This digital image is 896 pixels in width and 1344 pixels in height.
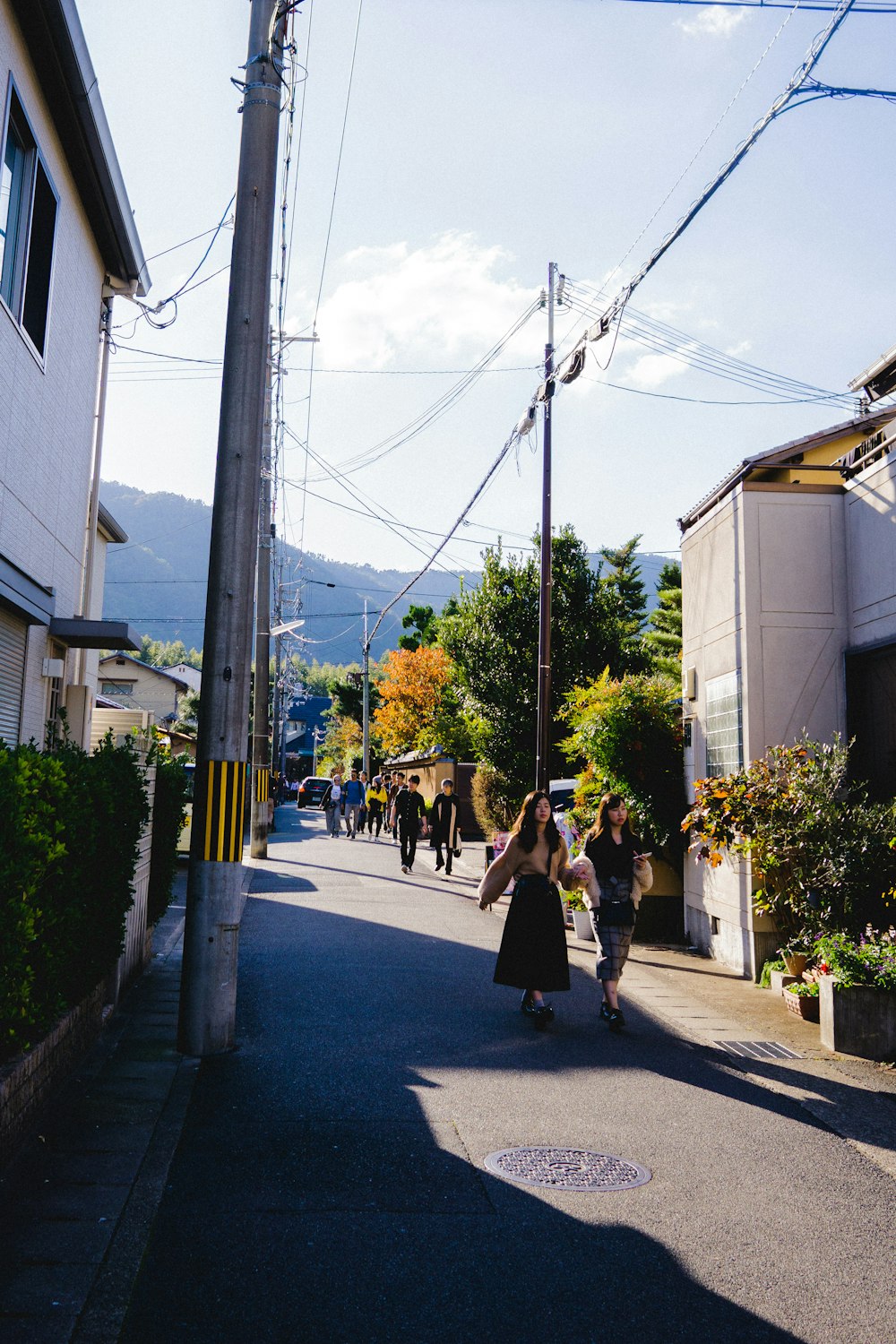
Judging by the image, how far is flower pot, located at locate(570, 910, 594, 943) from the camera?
12922mm

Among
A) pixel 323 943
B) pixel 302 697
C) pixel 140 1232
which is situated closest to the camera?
pixel 140 1232

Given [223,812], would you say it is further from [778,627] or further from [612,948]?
[778,627]

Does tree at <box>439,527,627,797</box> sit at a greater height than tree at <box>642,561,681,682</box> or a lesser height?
lesser

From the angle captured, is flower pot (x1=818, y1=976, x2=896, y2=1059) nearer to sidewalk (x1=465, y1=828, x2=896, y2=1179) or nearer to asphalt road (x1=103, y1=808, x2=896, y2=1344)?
sidewalk (x1=465, y1=828, x2=896, y2=1179)

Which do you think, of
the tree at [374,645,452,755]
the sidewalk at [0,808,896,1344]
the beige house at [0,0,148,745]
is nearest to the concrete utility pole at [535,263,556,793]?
the beige house at [0,0,148,745]

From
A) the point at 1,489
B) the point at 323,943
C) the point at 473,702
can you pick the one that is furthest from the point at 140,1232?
the point at 473,702

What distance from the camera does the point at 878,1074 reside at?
6941mm

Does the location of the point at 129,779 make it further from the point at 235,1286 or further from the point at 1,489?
the point at 235,1286

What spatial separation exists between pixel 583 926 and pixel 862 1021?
5798 millimetres

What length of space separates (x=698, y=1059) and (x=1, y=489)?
6.75 m

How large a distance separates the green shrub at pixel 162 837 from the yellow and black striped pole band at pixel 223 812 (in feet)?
10.1

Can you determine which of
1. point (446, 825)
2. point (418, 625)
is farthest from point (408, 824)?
point (418, 625)

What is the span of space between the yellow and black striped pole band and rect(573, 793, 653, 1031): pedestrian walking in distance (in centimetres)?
269

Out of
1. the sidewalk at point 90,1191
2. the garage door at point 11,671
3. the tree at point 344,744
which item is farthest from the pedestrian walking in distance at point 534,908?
the tree at point 344,744
